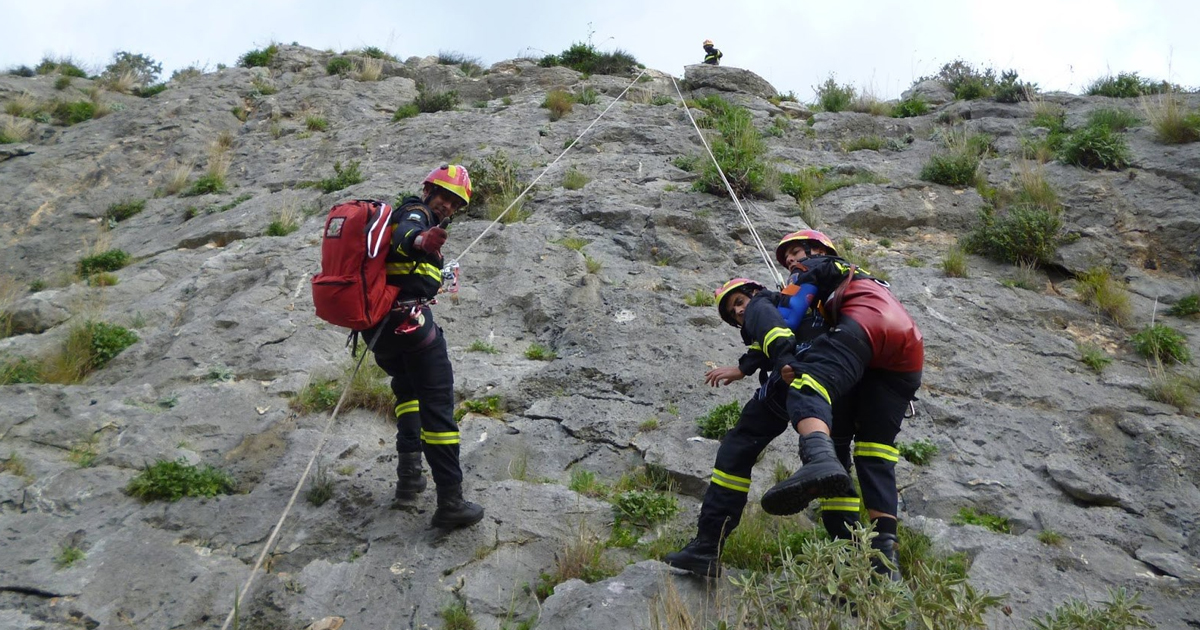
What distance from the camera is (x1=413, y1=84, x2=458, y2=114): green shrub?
13750mm

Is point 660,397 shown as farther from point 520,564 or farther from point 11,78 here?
point 11,78

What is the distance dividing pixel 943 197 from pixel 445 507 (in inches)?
294

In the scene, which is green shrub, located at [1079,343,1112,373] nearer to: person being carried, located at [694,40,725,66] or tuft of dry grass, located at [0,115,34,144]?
person being carried, located at [694,40,725,66]

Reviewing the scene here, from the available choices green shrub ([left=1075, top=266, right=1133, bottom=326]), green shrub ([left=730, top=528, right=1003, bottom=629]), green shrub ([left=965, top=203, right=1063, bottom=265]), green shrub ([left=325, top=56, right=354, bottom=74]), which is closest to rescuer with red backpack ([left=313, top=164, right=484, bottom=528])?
green shrub ([left=730, top=528, right=1003, bottom=629])

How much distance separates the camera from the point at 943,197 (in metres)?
10.1

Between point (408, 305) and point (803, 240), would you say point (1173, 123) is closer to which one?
point (803, 240)

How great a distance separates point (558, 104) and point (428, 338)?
332 inches

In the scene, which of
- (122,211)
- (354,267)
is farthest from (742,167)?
(122,211)

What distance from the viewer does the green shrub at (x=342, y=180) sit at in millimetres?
10773

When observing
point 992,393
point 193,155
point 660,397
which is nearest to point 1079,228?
point 992,393

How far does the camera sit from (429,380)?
17.1 ft

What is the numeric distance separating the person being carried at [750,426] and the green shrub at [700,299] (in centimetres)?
311

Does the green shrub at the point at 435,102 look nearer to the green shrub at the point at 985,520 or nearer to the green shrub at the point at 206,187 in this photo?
the green shrub at the point at 206,187

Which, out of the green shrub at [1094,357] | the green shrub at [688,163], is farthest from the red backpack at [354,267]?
the green shrub at [688,163]
